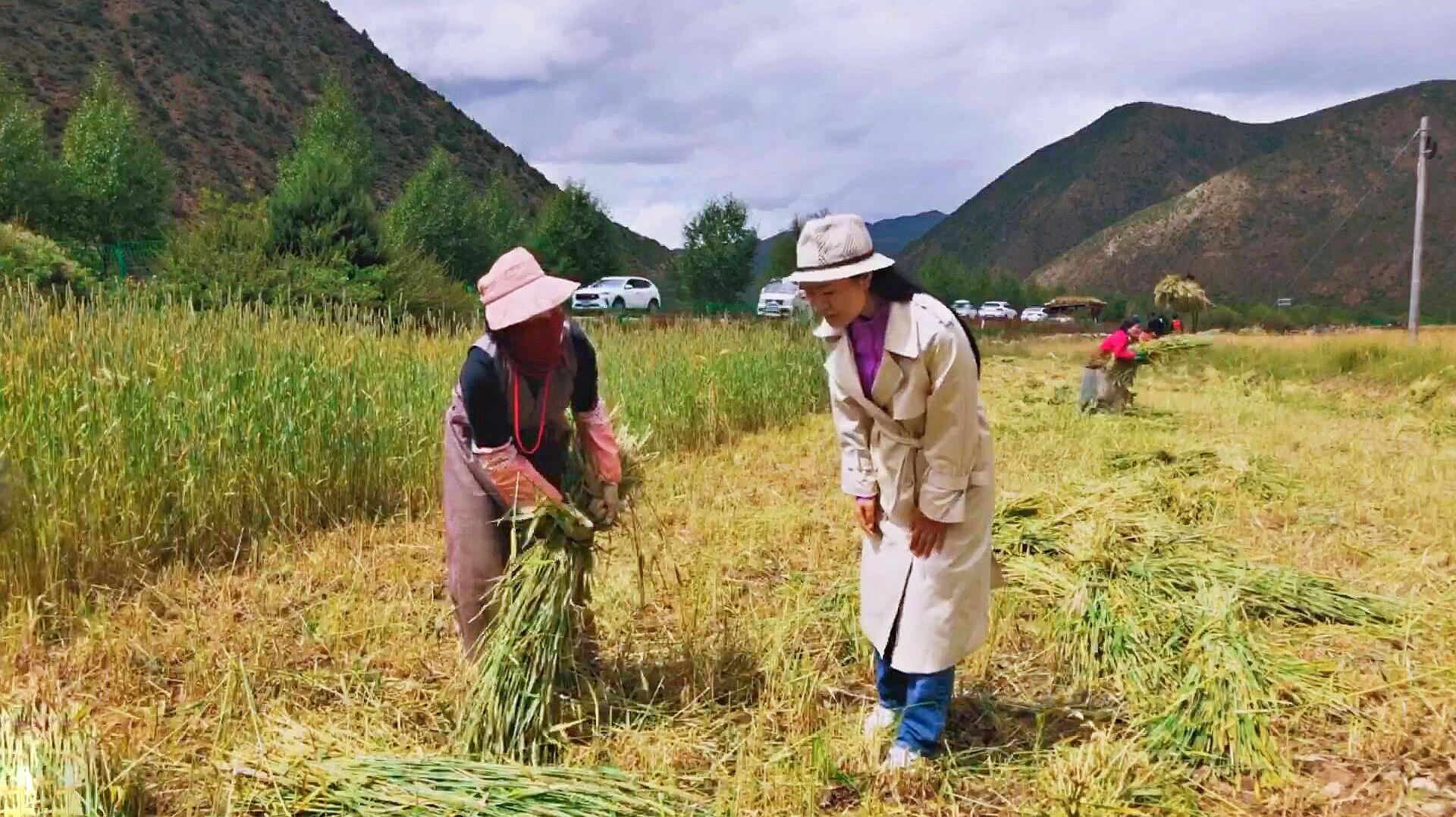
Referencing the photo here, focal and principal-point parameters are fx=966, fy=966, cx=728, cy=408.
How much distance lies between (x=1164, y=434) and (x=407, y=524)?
6.38 meters

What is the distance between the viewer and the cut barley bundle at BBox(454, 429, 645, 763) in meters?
2.74

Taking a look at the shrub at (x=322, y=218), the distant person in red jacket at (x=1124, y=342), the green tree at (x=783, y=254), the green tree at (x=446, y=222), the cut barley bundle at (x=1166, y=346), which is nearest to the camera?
the cut barley bundle at (x=1166, y=346)

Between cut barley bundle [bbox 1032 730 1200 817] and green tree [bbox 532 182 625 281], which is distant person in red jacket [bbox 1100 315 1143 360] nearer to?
cut barley bundle [bbox 1032 730 1200 817]

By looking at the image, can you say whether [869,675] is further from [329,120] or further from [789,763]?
[329,120]

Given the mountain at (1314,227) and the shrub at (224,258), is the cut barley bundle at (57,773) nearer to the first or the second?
the shrub at (224,258)

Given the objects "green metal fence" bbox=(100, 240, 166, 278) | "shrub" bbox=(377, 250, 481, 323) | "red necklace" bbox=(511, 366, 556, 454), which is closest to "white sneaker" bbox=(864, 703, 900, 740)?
"red necklace" bbox=(511, 366, 556, 454)

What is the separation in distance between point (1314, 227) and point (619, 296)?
59.9 m

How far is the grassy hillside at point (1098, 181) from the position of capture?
97.6 metres

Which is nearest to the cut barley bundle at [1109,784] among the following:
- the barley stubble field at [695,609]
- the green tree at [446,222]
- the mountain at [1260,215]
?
the barley stubble field at [695,609]

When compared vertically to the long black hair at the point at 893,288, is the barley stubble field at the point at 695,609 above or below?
below

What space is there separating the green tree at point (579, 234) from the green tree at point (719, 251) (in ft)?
12.4

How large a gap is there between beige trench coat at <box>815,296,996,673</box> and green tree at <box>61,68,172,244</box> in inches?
1210

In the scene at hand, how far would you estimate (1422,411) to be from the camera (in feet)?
36.6

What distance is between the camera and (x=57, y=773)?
2.21 meters
